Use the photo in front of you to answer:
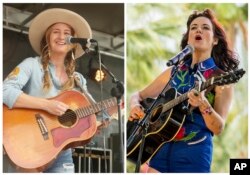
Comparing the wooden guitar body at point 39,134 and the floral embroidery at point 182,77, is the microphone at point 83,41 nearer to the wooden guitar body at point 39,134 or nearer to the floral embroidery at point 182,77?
the wooden guitar body at point 39,134

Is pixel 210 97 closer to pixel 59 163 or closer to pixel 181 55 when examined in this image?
pixel 181 55

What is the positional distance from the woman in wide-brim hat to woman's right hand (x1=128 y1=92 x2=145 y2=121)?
1.17 ft

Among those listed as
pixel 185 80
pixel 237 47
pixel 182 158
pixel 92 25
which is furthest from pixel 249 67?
pixel 92 25

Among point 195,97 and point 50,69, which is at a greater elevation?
point 50,69

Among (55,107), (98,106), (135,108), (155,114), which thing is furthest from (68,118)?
(155,114)

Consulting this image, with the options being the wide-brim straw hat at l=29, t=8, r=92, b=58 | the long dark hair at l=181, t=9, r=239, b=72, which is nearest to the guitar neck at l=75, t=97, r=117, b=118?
the wide-brim straw hat at l=29, t=8, r=92, b=58

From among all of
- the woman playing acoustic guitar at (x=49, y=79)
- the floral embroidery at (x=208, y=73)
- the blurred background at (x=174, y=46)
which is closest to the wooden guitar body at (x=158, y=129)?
the blurred background at (x=174, y=46)

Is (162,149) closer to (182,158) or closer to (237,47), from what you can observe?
(182,158)

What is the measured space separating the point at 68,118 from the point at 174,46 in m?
0.90

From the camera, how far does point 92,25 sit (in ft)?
15.2

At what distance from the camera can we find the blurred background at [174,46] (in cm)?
457

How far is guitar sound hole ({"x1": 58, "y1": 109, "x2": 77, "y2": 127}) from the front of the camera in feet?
14.9

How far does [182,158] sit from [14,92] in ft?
4.10

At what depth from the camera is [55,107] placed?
4527mm
